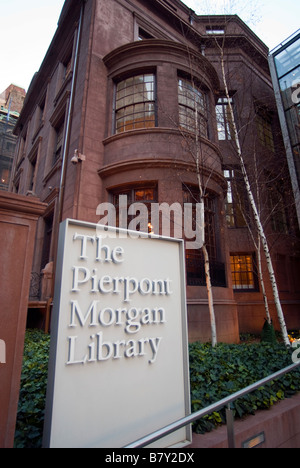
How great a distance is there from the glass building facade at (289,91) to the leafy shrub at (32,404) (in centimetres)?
1407

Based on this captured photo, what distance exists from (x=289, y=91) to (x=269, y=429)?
17108mm

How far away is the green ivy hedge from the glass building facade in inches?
453

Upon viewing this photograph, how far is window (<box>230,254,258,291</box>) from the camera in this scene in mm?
14172

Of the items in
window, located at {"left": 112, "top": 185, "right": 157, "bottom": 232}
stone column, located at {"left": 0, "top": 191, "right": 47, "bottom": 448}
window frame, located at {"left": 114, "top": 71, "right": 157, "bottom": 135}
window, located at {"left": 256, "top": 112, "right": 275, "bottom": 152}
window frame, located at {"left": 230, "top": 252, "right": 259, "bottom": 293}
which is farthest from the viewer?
window, located at {"left": 256, "top": 112, "right": 275, "bottom": 152}

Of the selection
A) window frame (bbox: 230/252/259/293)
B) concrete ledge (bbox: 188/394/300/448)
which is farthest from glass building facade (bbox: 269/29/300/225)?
concrete ledge (bbox: 188/394/300/448)

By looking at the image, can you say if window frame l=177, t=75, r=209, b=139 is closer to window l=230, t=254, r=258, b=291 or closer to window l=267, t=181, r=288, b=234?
window l=267, t=181, r=288, b=234

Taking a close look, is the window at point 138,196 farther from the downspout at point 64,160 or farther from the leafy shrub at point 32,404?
the leafy shrub at point 32,404

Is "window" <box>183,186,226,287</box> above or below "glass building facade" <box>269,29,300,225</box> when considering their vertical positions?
below

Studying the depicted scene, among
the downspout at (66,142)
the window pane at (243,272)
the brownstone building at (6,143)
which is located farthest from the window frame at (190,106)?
the brownstone building at (6,143)

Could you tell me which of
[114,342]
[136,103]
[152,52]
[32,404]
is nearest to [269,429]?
[114,342]

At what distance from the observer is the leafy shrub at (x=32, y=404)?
9.39ft

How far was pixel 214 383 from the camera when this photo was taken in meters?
4.28

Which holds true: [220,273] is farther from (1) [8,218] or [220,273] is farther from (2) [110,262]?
(1) [8,218]

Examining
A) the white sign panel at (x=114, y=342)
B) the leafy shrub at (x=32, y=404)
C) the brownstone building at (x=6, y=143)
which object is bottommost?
the leafy shrub at (x=32, y=404)
